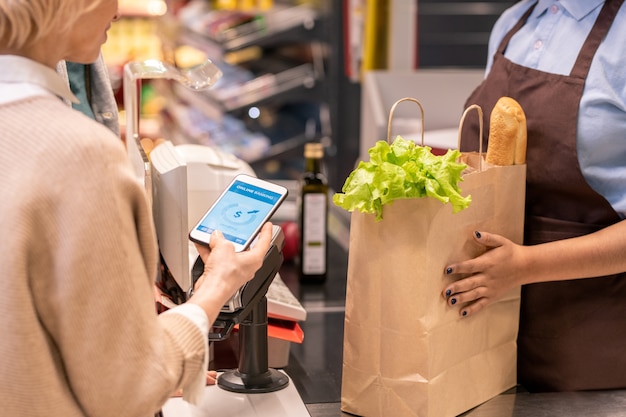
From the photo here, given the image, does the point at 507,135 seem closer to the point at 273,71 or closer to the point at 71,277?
the point at 71,277

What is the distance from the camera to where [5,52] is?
3.86 ft

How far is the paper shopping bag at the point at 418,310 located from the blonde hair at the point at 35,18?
582 millimetres

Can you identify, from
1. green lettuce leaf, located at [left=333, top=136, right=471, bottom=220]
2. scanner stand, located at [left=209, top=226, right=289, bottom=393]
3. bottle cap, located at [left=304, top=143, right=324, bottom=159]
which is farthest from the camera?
bottle cap, located at [left=304, top=143, right=324, bottom=159]

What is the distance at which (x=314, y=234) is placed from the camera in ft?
8.18

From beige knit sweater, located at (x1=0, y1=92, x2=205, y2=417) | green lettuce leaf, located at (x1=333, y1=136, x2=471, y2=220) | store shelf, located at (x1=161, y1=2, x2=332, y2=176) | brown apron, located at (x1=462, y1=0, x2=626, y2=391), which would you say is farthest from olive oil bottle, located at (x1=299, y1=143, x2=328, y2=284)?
store shelf, located at (x1=161, y1=2, x2=332, y2=176)

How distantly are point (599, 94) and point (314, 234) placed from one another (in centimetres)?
105

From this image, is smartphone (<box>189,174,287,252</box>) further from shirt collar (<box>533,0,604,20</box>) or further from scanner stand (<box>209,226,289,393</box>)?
shirt collar (<box>533,0,604,20</box>)

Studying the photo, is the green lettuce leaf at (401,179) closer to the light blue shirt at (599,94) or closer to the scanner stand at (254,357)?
the scanner stand at (254,357)

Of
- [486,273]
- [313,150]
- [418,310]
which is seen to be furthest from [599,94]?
[313,150]

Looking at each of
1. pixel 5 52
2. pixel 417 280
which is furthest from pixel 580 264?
pixel 5 52

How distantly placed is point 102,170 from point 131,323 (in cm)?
20

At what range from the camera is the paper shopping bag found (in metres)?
1.46

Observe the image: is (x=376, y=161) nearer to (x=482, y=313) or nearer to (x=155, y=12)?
(x=482, y=313)

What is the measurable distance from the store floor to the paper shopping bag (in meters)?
0.08
